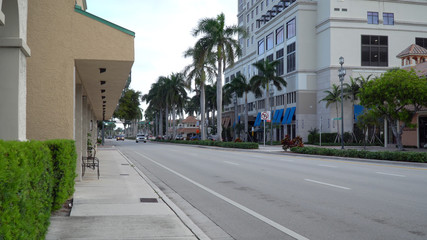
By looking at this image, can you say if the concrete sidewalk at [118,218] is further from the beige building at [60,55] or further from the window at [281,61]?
the window at [281,61]

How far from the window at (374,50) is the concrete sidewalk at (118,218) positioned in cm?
5631

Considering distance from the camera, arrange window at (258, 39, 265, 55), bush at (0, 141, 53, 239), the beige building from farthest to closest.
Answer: window at (258, 39, 265, 55)
the beige building
bush at (0, 141, 53, 239)

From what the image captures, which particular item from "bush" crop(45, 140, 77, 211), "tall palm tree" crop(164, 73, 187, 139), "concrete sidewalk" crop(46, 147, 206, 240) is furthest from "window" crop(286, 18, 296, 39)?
"bush" crop(45, 140, 77, 211)

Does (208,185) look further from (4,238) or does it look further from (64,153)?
(4,238)

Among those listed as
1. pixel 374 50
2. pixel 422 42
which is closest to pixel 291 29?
pixel 374 50

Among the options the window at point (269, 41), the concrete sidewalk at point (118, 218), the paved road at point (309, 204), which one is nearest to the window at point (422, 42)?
the window at point (269, 41)

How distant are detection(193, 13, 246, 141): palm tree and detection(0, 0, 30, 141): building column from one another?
39.8 metres

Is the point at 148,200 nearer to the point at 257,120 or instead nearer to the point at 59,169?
the point at 59,169

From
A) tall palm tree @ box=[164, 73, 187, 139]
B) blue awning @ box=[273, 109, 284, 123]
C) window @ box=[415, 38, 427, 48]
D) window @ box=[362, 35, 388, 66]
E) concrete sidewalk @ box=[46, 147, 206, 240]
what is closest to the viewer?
concrete sidewalk @ box=[46, 147, 206, 240]

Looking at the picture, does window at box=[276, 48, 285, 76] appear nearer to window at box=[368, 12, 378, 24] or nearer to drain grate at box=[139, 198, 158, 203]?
window at box=[368, 12, 378, 24]

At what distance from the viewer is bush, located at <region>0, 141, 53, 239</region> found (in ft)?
11.1

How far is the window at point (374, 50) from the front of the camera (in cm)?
6172

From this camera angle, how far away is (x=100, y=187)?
40.9 feet

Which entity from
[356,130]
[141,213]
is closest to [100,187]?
[141,213]
